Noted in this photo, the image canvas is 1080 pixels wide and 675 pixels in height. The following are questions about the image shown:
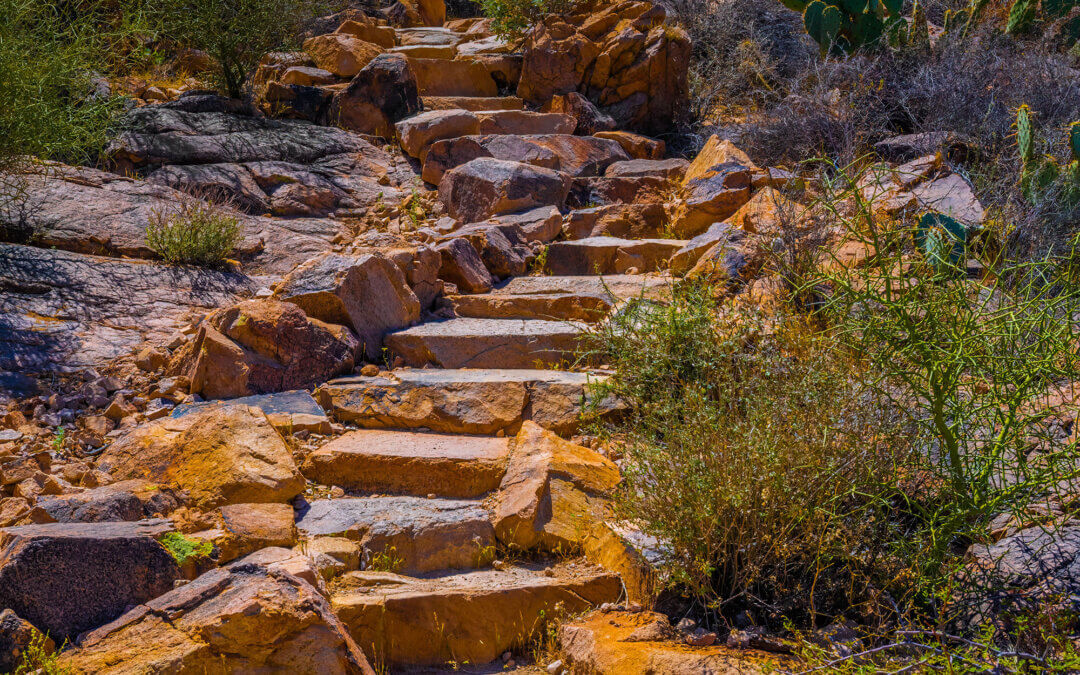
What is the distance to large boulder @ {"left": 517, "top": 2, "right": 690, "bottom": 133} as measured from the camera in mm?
8484

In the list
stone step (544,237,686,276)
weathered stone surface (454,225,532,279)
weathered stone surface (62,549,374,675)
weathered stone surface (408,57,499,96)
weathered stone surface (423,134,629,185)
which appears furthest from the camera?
weathered stone surface (408,57,499,96)

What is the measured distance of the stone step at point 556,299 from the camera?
493cm

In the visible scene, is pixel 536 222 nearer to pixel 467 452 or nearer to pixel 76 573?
pixel 467 452

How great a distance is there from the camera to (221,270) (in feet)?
17.2

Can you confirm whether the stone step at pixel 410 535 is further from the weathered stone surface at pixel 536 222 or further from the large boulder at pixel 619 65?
the large boulder at pixel 619 65

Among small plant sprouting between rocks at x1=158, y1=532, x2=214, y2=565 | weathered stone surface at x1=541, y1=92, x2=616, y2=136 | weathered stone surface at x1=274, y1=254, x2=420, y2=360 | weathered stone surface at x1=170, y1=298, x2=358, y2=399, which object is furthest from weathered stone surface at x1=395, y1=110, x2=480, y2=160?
small plant sprouting between rocks at x1=158, y1=532, x2=214, y2=565

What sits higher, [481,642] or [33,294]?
[33,294]

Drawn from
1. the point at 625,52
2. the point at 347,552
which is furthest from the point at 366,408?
the point at 625,52

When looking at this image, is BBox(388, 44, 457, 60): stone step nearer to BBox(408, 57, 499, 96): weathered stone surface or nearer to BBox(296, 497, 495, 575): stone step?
BBox(408, 57, 499, 96): weathered stone surface

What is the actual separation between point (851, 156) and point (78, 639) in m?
5.50

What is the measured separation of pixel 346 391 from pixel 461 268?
1.52 metres

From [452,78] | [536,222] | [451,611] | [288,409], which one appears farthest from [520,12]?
[451,611]

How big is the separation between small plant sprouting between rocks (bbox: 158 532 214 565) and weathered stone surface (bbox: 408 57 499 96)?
7.62m

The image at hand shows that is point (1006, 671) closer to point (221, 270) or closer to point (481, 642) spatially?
point (481, 642)
